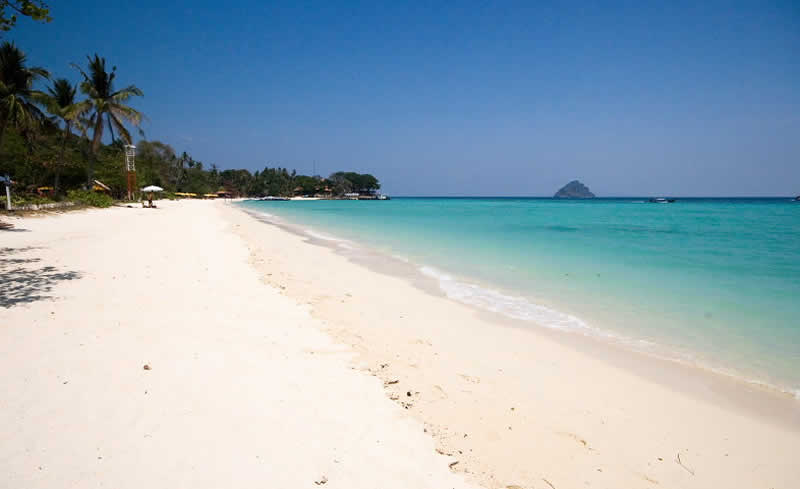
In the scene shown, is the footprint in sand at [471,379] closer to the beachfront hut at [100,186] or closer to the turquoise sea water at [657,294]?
the turquoise sea water at [657,294]

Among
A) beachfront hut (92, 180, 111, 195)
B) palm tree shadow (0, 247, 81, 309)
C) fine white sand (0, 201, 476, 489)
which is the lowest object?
fine white sand (0, 201, 476, 489)

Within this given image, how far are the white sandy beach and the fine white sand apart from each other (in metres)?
0.01

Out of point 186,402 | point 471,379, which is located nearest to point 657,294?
point 471,379

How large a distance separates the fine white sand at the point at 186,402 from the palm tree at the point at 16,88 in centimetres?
1726

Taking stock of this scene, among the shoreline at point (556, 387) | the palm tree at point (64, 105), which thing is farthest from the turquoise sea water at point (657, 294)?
the palm tree at point (64, 105)

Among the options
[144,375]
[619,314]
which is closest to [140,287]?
[144,375]

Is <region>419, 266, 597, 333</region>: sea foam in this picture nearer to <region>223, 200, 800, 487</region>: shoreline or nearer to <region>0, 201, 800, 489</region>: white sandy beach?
<region>223, 200, 800, 487</region>: shoreline

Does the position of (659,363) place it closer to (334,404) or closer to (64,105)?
(334,404)

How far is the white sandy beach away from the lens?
2203 mm

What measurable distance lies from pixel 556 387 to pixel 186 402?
3.31 metres

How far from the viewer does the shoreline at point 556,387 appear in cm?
274

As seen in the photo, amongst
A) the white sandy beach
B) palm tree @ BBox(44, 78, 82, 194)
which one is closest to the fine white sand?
the white sandy beach

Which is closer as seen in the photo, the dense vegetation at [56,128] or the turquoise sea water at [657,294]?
the turquoise sea water at [657,294]

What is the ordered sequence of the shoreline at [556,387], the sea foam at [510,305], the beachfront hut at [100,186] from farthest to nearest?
the beachfront hut at [100,186] → the sea foam at [510,305] → the shoreline at [556,387]
